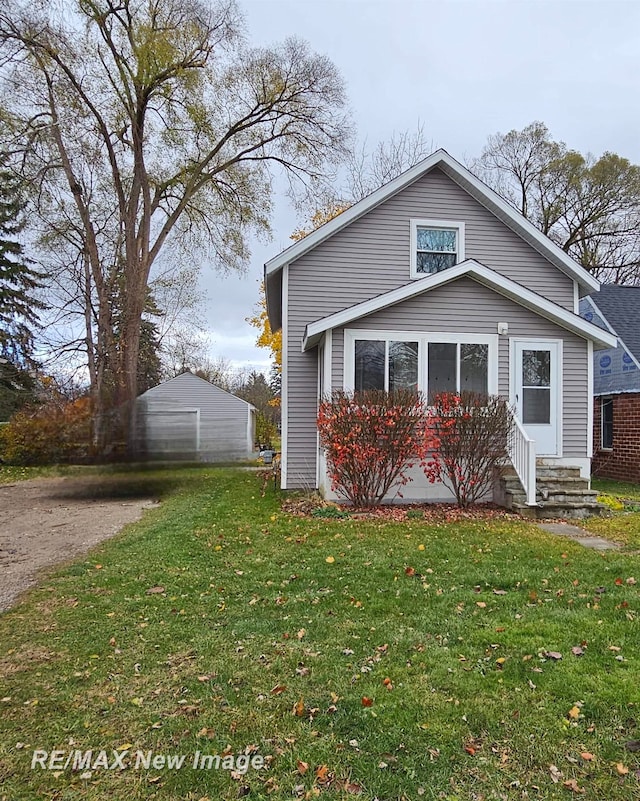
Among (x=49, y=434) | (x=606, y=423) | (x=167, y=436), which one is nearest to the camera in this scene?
(x=606, y=423)

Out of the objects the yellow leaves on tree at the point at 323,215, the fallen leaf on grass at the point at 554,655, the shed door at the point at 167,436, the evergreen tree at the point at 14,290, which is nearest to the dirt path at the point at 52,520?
the shed door at the point at 167,436

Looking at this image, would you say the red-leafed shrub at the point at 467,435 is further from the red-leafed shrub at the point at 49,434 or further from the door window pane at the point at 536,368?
A: the red-leafed shrub at the point at 49,434

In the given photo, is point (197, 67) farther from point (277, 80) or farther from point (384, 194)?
point (384, 194)

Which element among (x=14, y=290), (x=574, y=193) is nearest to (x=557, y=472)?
(x=574, y=193)

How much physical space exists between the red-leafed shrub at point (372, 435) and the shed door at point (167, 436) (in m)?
8.70

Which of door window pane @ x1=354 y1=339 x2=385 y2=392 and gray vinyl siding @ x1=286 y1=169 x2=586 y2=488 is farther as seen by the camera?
gray vinyl siding @ x1=286 y1=169 x2=586 y2=488

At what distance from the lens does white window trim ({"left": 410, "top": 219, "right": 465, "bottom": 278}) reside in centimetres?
1078

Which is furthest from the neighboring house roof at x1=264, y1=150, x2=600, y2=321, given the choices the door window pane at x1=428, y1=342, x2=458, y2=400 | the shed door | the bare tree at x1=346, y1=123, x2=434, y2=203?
the bare tree at x1=346, y1=123, x2=434, y2=203

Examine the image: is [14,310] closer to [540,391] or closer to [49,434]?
[49,434]

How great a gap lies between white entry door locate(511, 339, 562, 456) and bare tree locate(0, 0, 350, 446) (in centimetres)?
1089

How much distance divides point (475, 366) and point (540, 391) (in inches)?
54.8

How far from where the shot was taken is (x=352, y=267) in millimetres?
10680

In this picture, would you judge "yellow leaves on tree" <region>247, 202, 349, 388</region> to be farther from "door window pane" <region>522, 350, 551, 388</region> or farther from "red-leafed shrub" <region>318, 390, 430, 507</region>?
"red-leafed shrub" <region>318, 390, 430, 507</region>

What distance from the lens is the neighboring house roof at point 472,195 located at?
34.0 feet
